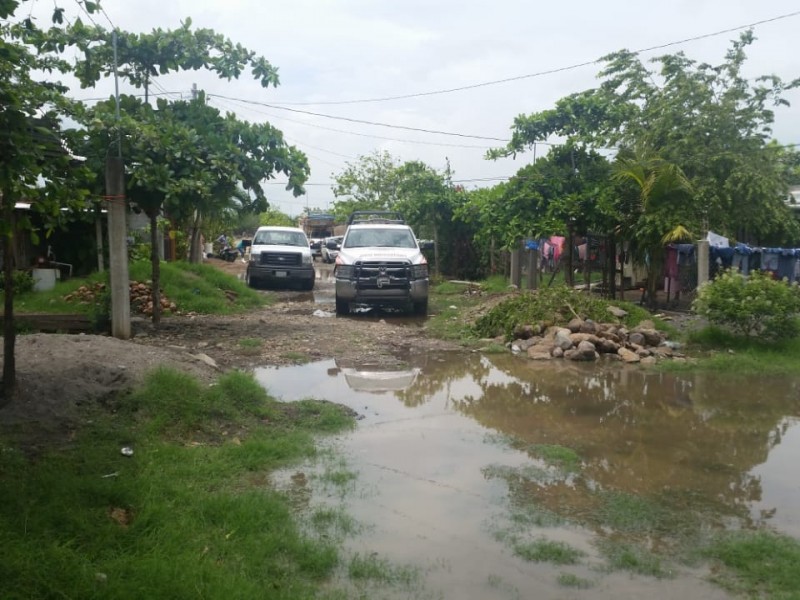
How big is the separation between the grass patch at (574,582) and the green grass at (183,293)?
36.1 feet

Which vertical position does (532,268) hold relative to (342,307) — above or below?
above

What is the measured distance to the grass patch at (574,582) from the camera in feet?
13.7

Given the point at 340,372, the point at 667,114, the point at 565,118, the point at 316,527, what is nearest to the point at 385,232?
the point at 565,118

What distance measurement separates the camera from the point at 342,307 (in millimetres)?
16516

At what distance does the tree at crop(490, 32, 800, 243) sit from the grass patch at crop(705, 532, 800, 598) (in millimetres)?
13314

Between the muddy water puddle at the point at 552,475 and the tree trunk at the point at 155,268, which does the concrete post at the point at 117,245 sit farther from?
the muddy water puddle at the point at 552,475

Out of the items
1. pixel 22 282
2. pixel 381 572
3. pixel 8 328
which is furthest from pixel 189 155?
pixel 381 572

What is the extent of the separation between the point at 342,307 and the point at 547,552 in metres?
12.2

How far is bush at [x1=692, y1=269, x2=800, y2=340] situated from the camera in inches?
449

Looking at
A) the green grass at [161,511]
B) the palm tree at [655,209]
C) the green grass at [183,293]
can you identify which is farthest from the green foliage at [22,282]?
the palm tree at [655,209]

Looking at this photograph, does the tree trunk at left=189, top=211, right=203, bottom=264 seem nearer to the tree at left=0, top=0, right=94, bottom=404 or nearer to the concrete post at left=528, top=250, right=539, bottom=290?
the concrete post at left=528, top=250, right=539, bottom=290

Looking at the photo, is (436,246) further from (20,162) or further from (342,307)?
(20,162)

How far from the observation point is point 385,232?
17375 mm

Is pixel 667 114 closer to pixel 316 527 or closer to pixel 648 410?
pixel 648 410
